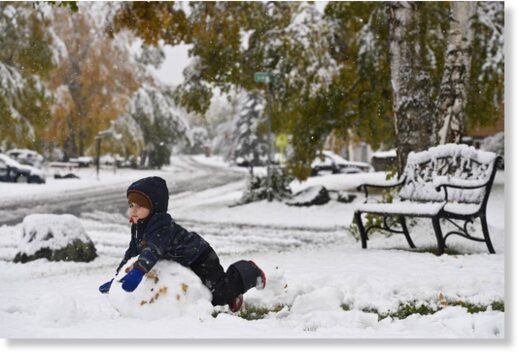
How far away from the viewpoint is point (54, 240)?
197 inches

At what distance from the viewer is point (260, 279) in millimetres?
3791

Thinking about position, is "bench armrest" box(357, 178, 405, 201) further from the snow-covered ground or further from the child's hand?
the child's hand

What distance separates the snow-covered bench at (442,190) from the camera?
494 cm

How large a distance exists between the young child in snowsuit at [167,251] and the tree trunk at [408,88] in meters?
2.55

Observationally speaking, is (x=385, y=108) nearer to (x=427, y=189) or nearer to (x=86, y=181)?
(x=427, y=189)

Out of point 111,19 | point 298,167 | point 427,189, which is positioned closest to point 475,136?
point 427,189

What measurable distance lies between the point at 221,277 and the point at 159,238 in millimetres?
477

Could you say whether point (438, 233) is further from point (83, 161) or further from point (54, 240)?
point (54, 240)

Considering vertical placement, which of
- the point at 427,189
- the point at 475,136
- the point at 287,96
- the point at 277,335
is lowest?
the point at 277,335

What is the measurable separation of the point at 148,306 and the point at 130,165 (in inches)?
64.9

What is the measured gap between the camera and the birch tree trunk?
5.67 metres

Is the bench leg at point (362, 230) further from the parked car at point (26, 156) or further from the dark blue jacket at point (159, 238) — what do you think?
the parked car at point (26, 156)

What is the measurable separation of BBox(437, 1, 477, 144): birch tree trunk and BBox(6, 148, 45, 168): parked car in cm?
356

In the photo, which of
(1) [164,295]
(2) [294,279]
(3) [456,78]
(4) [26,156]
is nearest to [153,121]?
(4) [26,156]
